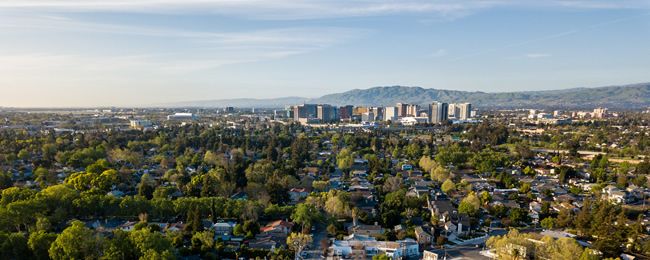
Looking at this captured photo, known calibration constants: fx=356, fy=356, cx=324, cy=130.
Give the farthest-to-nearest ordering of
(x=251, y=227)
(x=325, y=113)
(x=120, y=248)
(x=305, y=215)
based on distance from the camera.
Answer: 1. (x=325, y=113)
2. (x=305, y=215)
3. (x=251, y=227)
4. (x=120, y=248)

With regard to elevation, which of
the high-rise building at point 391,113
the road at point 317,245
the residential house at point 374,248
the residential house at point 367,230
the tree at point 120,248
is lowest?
the road at point 317,245

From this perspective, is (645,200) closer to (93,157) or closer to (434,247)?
(434,247)

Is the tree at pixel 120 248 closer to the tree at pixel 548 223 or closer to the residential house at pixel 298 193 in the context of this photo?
the residential house at pixel 298 193

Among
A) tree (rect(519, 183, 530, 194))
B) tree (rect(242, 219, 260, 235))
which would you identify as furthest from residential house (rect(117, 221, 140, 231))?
tree (rect(519, 183, 530, 194))

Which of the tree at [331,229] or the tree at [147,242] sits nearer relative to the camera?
the tree at [147,242]

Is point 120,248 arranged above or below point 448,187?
above

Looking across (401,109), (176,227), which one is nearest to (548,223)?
(176,227)

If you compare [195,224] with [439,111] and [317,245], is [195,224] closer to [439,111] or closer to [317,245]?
[317,245]

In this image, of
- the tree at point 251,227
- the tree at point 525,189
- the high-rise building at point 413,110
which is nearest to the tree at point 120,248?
the tree at point 251,227

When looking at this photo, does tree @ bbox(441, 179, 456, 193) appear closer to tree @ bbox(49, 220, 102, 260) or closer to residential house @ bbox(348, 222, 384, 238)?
residential house @ bbox(348, 222, 384, 238)
